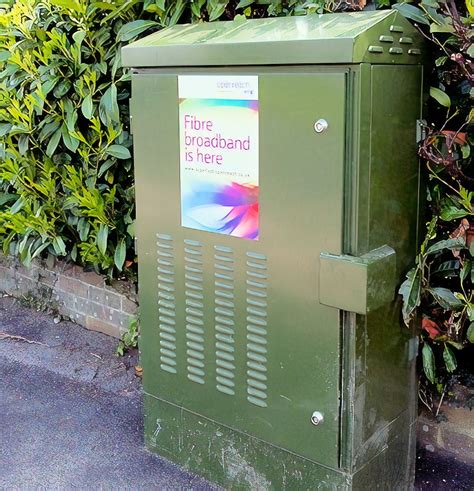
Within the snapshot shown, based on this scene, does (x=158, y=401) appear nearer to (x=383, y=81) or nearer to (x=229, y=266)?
(x=229, y=266)

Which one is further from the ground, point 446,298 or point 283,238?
point 283,238

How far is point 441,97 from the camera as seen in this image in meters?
2.52

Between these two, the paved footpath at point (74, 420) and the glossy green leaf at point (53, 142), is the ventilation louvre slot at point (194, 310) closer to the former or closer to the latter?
the paved footpath at point (74, 420)

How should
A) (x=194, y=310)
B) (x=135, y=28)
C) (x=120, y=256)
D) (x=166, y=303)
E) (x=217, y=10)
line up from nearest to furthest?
1. (x=194, y=310)
2. (x=166, y=303)
3. (x=217, y=10)
4. (x=135, y=28)
5. (x=120, y=256)

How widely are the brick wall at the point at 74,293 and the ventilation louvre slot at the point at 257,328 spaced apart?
5.34 feet

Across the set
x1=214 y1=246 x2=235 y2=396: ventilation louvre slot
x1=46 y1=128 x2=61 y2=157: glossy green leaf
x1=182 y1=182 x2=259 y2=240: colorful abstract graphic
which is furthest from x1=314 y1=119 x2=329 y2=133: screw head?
x1=46 y1=128 x2=61 y2=157: glossy green leaf

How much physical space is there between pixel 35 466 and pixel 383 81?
2255 mm

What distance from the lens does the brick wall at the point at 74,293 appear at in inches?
168

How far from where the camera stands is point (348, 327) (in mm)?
2412

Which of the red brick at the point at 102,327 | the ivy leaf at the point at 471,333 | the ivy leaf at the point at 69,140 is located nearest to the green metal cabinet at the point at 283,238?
the ivy leaf at the point at 471,333

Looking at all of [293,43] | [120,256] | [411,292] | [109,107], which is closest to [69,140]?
[109,107]

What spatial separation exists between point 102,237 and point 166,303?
3.29 feet

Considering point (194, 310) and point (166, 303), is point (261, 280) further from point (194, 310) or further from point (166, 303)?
point (166, 303)

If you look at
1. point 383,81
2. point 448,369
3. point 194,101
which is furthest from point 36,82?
point 448,369
